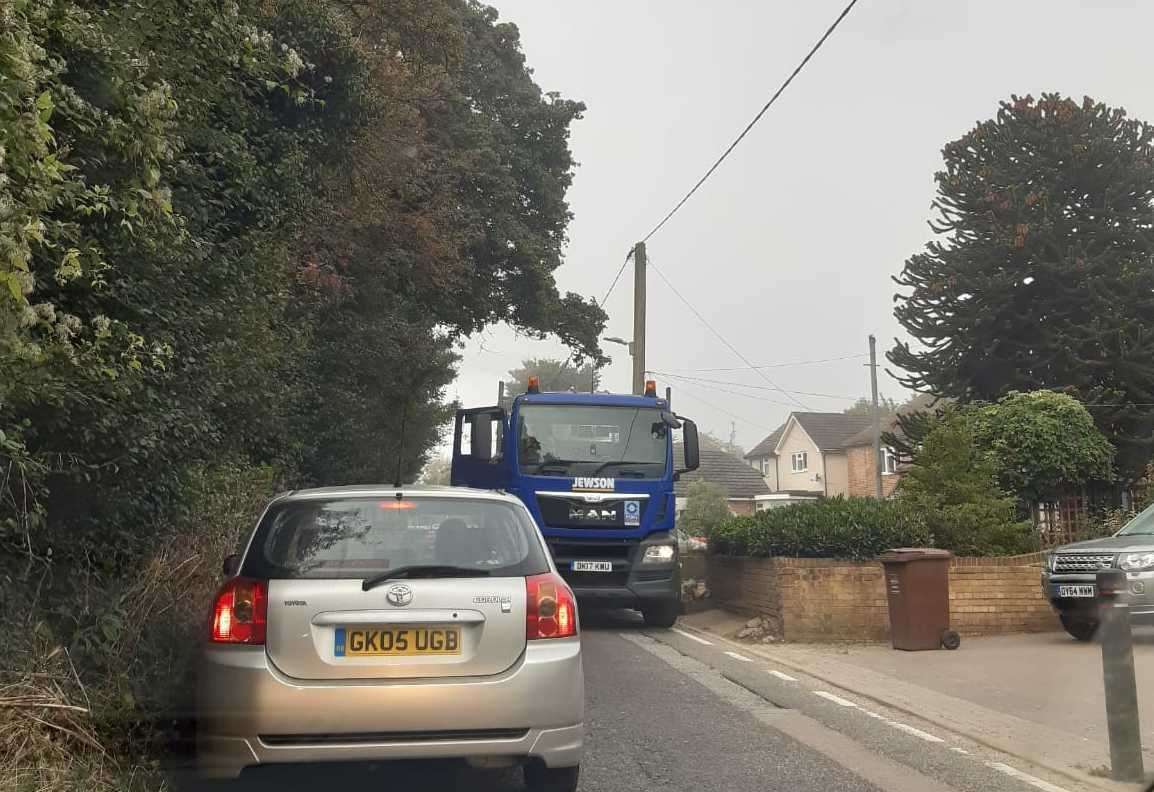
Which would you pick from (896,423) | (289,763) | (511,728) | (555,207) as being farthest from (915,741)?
(555,207)

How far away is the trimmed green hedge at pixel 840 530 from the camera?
12.9 m

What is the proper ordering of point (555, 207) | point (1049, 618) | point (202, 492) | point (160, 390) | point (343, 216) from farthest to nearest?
1. point (555, 207)
2. point (343, 216)
3. point (1049, 618)
4. point (202, 492)
5. point (160, 390)

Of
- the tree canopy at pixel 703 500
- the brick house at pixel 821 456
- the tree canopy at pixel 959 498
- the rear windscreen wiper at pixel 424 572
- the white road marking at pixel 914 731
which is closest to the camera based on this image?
the rear windscreen wiper at pixel 424 572

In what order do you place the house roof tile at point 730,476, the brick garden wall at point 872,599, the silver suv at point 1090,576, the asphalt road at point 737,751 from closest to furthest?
the asphalt road at point 737,751 → the silver suv at point 1090,576 → the brick garden wall at point 872,599 → the house roof tile at point 730,476

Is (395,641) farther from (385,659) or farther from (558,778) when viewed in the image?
(558,778)

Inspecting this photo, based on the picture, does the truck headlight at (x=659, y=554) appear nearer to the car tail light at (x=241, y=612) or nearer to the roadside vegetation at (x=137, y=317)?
the roadside vegetation at (x=137, y=317)

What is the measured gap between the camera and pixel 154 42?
6613mm

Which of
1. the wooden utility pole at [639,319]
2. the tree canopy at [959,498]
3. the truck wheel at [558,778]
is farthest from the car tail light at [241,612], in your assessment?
the wooden utility pole at [639,319]

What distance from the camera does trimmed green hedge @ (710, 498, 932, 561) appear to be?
42.4 feet

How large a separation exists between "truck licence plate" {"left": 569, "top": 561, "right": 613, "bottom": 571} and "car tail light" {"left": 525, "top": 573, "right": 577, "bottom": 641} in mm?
8105

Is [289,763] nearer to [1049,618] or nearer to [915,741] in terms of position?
[915,741]

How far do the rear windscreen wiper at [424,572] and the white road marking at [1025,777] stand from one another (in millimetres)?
3290

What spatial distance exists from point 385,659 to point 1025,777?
3.71 meters

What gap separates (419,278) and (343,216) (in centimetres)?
516
